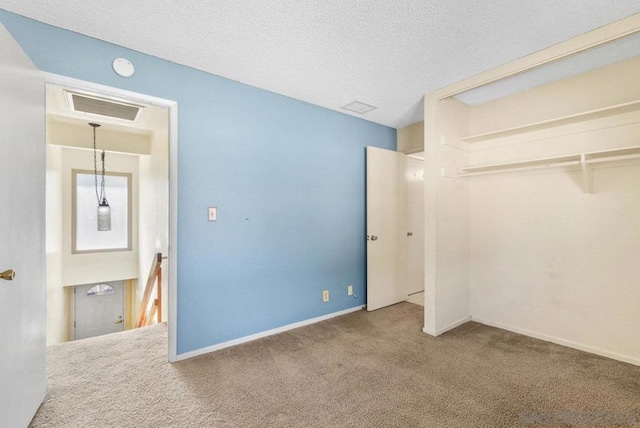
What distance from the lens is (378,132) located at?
3.85 m

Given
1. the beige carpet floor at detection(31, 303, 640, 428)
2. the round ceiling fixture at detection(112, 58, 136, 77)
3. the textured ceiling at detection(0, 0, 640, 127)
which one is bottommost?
the beige carpet floor at detection(31, 303, 640, 428)

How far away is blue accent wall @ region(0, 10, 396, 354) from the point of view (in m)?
2.18

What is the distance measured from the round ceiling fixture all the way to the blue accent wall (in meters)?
0.04

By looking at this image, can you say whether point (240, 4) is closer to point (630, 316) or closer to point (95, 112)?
point (95, 112)

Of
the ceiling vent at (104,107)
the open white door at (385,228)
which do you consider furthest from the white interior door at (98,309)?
the open white door at (385,228)

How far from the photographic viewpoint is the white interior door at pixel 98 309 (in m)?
5.44

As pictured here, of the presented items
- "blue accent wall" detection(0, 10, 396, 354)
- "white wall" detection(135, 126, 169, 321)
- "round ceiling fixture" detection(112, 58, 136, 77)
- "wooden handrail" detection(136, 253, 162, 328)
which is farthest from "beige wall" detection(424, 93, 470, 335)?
"wooden handrail" detection(136, 253, 162, 328)

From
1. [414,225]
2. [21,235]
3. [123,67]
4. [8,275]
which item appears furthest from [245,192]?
[414,225]

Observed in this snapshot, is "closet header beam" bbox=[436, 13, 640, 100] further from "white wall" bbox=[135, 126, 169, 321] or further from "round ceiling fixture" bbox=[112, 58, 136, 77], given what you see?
"white wall" bbox=[135, 126, 169, 321]

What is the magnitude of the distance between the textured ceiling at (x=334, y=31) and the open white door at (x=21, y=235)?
635 mm

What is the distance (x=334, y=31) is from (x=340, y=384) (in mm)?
2503

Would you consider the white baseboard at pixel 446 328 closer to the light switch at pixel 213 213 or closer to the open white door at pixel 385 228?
the open white door at pixel 385 228

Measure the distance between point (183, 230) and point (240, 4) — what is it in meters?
1.70

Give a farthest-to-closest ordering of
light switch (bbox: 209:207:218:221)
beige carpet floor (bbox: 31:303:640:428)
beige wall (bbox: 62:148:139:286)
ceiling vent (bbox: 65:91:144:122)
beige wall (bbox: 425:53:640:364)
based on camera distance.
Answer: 1. beige wall (bbox: 62:148:139:286)
2. ceiling vent (bbox: 65:91:144:122)
3. light switch (bbox: 209:207:218:221)
4. beige wall (bbox: 425:53:640:364)
5. beige carpet floor (bbox: 31:303:640:428)
